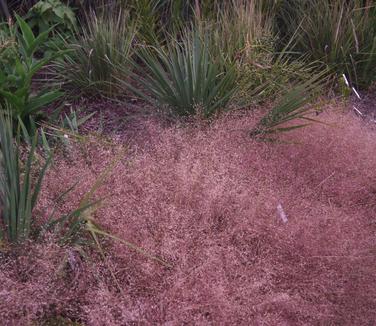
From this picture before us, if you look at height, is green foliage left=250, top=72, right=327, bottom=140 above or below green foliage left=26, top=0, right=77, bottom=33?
below

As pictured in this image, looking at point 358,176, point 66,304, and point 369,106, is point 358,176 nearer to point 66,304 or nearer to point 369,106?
point 369,106

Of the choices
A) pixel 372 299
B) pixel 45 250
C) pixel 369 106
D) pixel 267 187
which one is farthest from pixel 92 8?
pixel 372 299

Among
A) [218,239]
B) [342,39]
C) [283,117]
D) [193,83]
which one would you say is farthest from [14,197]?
[342,39]

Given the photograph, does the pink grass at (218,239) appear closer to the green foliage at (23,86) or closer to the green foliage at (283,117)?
the green foliage at (283,117)

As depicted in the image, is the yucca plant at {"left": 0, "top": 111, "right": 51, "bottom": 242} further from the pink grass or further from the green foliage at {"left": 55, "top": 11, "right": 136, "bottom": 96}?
the green foliage at {"left": 55, "top": 11, "right": 136, "bottom": 96}

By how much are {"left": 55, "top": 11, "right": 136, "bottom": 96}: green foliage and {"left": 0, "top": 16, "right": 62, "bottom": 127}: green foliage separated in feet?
1.48

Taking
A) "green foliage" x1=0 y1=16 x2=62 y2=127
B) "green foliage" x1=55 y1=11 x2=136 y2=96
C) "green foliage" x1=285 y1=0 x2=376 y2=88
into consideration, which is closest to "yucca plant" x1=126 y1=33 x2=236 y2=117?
"green foliage" x1=55 y1=11 x2=136 y2=96

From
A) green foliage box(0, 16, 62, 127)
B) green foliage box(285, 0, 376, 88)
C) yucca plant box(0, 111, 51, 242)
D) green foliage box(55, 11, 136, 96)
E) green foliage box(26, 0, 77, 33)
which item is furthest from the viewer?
green foliage box(26, 0, 77, 33)

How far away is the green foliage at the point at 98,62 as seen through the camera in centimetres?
386

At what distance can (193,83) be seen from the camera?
3.25 metres

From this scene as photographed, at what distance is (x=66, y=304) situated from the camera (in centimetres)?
207

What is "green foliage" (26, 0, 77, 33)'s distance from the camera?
430 cm

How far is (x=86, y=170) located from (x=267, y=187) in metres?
0.86

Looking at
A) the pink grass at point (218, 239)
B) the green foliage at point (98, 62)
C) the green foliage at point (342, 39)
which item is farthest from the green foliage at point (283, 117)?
the green foliage at point (98, 62)
